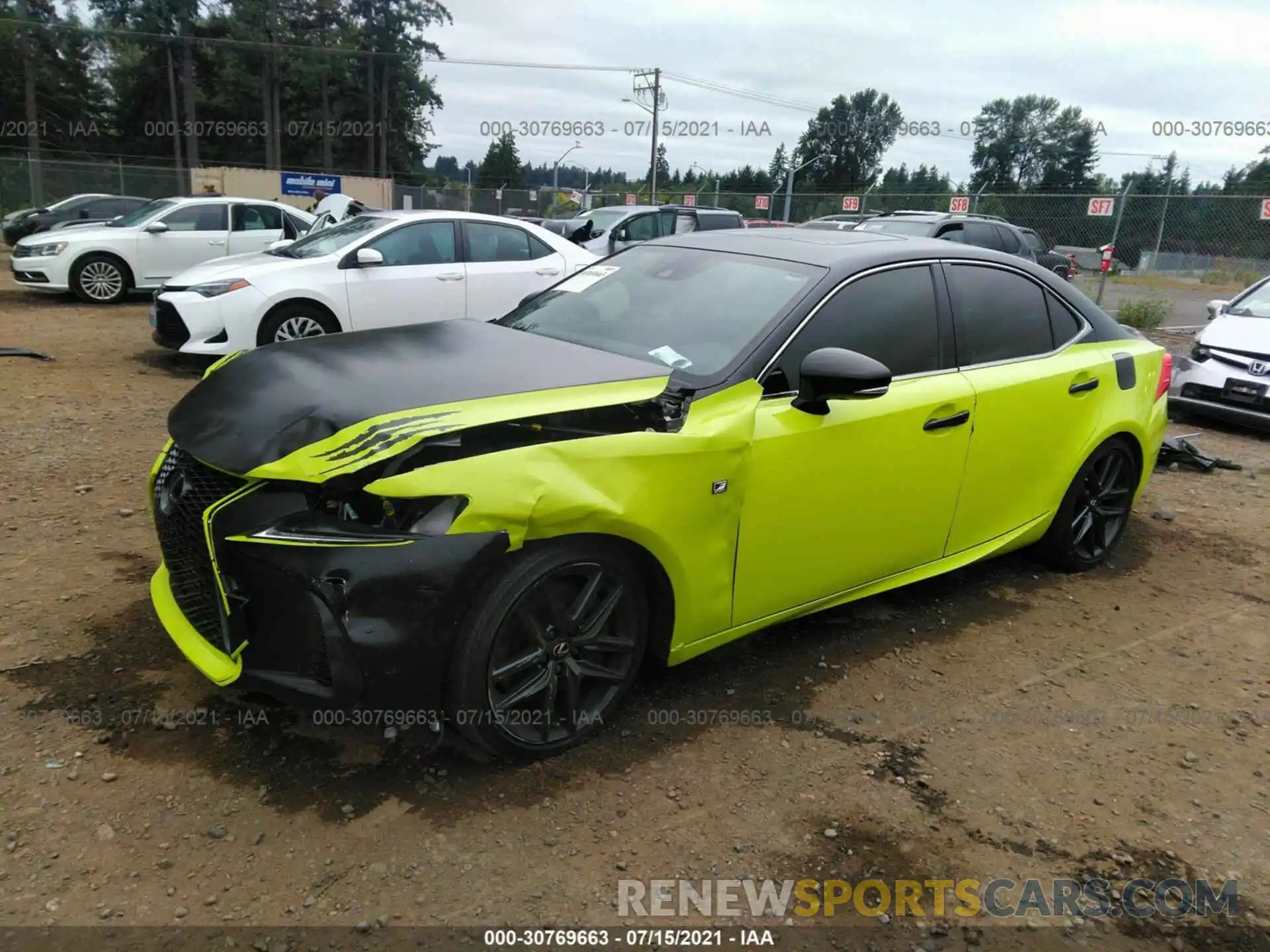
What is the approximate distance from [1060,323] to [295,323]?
6164 mm

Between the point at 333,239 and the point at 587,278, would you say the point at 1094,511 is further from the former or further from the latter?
the point at 333,239

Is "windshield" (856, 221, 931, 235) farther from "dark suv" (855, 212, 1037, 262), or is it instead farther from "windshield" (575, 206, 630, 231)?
"windshield" (575, 206, 630, 231)

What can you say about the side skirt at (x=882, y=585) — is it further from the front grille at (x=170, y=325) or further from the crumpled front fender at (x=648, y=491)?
the front grille at (x=170, y=325)

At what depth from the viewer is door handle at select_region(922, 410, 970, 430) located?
3.40 metres

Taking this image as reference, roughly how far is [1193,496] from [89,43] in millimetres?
54989

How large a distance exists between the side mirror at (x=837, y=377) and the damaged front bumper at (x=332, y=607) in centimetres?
121

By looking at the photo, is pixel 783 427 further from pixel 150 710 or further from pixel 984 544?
pixel 150 710

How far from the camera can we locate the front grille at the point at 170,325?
7.59 metres

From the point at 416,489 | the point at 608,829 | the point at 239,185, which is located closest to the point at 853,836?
the point at 608,829

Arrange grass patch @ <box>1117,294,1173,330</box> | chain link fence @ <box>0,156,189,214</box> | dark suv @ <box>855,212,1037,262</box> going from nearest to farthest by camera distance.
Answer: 1. dark suv @ <box>855,212,1037,262</box>
2. grass patch @ <box>1117,294,1173,330</box>
3. chain link fence @ <box>0,156,189,214</box>

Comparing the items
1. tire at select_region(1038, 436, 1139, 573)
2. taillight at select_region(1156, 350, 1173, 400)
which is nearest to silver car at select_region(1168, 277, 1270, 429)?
taillight at select_region(1156, 350, 1173, 400)

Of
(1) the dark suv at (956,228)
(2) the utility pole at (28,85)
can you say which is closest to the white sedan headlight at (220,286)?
(1) the dark suv at (956,228)

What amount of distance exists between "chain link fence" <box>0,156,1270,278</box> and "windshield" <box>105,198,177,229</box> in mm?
11137

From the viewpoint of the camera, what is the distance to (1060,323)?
4.14 metres
